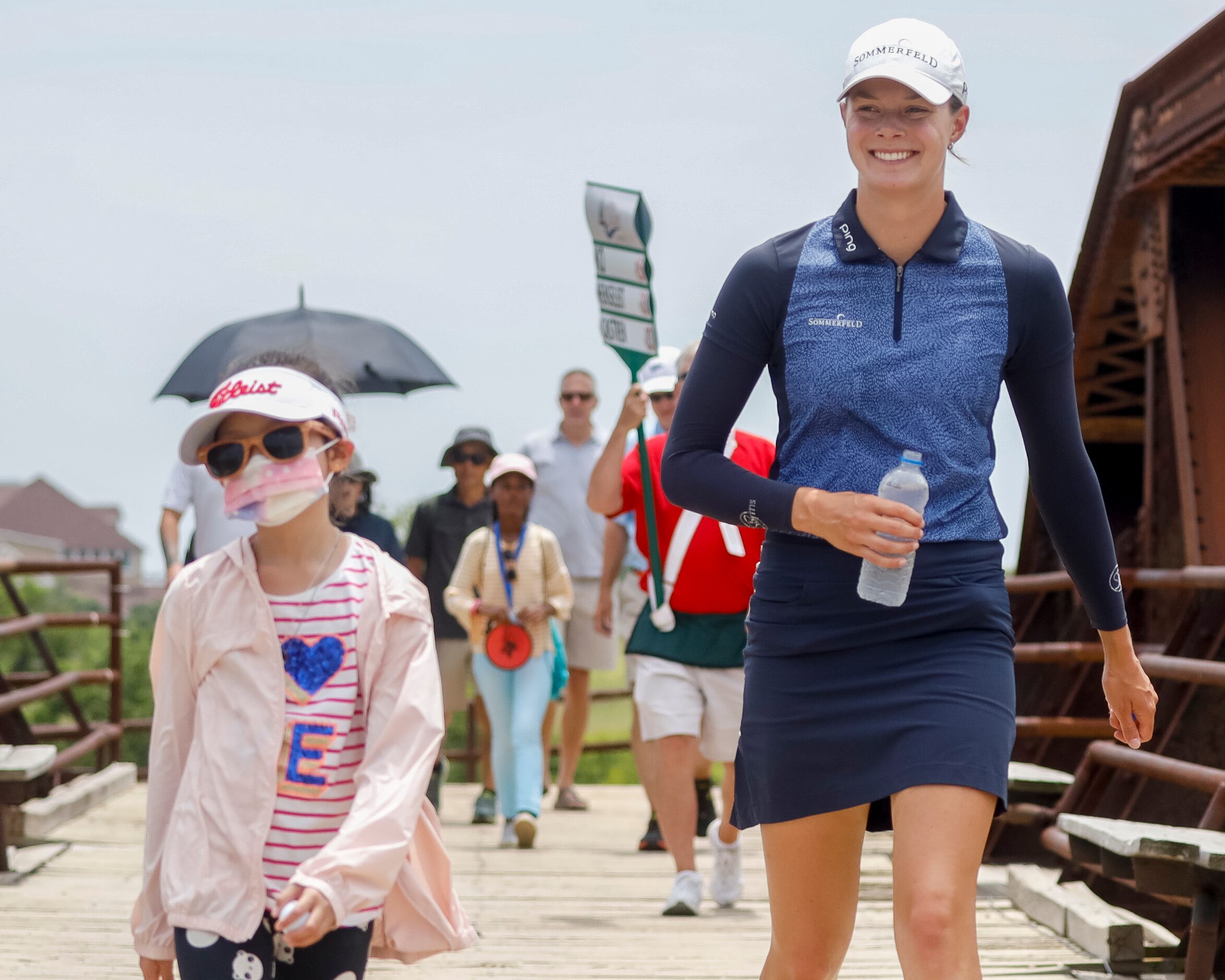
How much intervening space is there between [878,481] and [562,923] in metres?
4.13

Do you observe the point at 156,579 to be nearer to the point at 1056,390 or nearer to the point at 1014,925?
the point at 1014,925

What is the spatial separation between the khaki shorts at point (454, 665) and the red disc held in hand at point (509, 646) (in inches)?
51.0

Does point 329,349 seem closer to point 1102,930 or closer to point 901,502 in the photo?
point 1102,930

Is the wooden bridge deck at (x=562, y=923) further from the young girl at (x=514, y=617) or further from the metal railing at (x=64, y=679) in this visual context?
the metal railing at (x=64, y=679)

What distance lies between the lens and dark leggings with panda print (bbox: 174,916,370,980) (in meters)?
3.14

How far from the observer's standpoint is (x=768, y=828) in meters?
3.23

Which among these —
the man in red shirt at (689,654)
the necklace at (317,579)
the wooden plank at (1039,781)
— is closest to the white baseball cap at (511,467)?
the man in red shirt at (689,654)

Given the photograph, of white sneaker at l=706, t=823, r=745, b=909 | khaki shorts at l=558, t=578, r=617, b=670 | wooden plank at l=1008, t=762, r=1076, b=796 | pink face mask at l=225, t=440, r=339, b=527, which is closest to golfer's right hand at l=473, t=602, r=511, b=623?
khaki shorts at l=558, t=578, r=617, b=670

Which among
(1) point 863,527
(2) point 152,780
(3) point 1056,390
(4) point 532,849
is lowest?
(4) point 532,849

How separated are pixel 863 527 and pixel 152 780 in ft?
4.69

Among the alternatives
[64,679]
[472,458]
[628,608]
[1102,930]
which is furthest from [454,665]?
[1102,930]

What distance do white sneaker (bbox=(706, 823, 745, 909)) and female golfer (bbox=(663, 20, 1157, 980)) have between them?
12.5ft

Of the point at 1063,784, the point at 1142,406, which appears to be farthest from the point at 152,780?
the point at 1142,406

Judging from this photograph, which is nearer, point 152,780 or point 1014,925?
point 152,780
